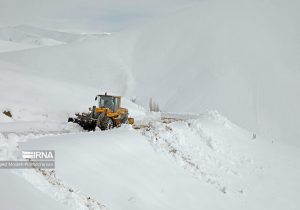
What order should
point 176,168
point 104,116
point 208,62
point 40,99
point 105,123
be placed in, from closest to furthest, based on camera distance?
1. point 176,168
2. point 105,123
3. point 104,116
4. point 40,99
5. point 208,62

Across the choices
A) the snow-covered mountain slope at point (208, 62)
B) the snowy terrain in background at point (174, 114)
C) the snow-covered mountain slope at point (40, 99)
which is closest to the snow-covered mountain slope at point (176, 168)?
the snowy terrain in background at point (174, 114)

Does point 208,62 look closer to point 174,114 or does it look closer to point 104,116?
point 174,114

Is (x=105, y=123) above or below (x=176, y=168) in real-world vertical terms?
above

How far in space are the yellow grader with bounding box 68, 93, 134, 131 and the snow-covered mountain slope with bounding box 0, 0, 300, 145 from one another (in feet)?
88.9

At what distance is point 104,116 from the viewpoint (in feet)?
63.6

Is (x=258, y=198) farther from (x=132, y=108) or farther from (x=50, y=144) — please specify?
(x=132, y=108)

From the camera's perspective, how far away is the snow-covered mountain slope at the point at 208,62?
5134cm

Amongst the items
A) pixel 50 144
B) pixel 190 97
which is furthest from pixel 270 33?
pixel 50 144

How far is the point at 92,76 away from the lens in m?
64.2

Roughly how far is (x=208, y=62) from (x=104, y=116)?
48.0 metres

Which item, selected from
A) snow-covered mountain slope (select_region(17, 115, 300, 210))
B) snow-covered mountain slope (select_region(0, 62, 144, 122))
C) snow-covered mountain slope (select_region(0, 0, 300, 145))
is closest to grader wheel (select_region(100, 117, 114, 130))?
snow-covered mountain slope (select_region(17, 115, 300, 210))

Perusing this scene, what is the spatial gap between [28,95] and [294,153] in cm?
2057

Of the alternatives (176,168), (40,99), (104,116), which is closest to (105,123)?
(104,116)

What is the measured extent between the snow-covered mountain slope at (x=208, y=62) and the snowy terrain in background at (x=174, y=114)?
22 centimetres
